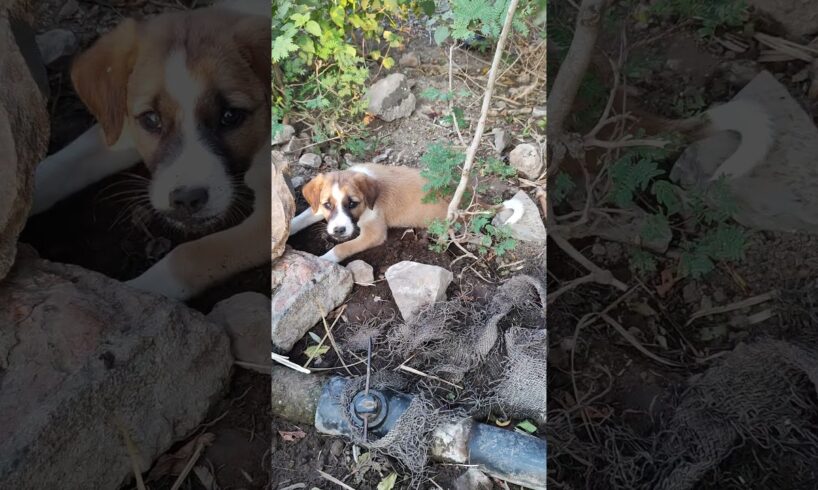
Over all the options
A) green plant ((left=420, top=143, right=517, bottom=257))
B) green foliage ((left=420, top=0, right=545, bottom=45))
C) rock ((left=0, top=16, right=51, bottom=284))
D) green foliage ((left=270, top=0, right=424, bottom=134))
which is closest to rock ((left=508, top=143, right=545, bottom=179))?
green plant ((left=420, top=143, right=517, bottom=257))

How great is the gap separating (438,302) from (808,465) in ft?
3.14

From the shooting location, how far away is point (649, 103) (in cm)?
159

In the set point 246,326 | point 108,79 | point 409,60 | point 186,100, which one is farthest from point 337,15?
point 246,326

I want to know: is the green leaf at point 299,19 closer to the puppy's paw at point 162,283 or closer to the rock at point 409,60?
the rock at point 409,60

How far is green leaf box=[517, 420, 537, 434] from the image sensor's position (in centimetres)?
155

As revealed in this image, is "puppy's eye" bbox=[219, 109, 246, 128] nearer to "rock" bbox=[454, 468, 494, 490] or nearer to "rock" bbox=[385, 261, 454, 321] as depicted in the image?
"rock" bbox=[385, 261, 454, 321]

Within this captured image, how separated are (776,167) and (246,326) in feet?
4.53

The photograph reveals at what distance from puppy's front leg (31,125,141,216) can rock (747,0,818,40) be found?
1.59 meters

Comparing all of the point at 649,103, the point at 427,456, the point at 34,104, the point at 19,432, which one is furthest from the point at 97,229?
the point at 649,103

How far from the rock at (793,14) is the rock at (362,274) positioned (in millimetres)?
1171

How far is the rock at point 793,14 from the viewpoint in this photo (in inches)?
61.1

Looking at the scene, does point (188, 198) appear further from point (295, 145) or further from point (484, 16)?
point (484, 16)

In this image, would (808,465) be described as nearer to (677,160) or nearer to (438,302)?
(677,160)

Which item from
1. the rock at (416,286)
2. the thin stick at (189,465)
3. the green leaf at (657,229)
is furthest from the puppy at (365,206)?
the thin stick at (189,465)
